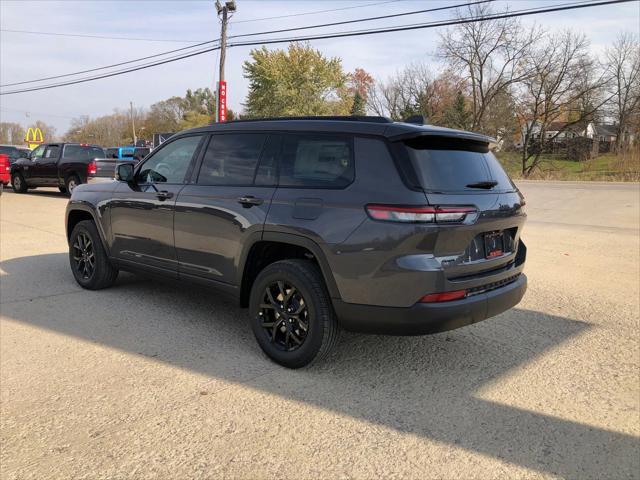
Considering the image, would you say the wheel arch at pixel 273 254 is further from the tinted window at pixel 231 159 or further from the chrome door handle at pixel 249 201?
the tinted window at pixel 231 159

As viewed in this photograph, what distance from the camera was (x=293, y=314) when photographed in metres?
3.66

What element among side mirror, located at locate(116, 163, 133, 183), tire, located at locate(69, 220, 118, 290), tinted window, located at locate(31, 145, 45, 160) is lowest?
tire, located at locate(69, 220, 118, 290)

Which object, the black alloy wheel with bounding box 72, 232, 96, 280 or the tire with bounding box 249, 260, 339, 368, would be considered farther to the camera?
the black alloy wheel with bounding box 72, 232, 96, 280

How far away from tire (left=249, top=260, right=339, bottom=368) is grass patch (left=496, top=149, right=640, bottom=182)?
81.8ft

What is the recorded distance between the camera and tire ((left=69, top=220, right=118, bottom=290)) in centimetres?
558

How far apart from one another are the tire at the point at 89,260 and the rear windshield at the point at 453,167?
146 inches

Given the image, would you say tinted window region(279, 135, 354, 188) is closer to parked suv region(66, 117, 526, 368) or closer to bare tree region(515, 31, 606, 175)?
parked suv region(66, 117, 526, 368)

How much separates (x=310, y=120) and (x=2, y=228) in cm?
886

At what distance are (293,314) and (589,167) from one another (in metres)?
43.7

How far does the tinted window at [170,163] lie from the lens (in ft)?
15.3

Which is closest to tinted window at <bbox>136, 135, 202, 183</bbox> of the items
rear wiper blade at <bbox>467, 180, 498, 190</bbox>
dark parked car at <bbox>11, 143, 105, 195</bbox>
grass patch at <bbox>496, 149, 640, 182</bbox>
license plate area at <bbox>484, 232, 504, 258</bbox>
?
rear wiper blade at <bbox>467, 180, 498, 190</bbox>

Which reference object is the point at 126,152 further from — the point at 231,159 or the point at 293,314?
the point at 293,314

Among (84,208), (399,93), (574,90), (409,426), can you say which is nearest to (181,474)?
(409,426)

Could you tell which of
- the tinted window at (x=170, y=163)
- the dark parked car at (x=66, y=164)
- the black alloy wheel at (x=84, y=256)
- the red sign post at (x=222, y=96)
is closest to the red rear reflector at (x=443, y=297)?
the tinted window at (x=170, y=163)
